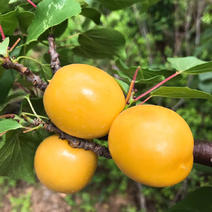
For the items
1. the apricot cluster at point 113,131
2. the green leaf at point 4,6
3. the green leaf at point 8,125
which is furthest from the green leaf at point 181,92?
the green leaf at point 4,6

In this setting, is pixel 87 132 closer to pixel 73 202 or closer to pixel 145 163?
pixel 145 163

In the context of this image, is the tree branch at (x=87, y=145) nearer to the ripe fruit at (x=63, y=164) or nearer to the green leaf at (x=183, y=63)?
the ripe fruit at (x=63, y=164)

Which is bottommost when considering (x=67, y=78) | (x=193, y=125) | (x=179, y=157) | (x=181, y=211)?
(x=193, y=125)

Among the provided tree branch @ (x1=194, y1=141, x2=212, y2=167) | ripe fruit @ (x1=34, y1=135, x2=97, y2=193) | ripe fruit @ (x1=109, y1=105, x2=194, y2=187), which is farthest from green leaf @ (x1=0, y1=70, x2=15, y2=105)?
tree branch @ (x1=194, y1=141, x2=212, y2=167)

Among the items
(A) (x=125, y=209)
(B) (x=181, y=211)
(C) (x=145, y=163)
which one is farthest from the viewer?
(A) (x=125, y=209)

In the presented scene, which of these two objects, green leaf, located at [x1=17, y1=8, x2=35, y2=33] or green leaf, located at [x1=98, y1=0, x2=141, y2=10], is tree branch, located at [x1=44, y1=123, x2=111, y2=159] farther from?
green leaf, located at [x1=98, y1=0, x2=141, y2=10]

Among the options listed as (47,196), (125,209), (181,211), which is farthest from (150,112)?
(47,196)
